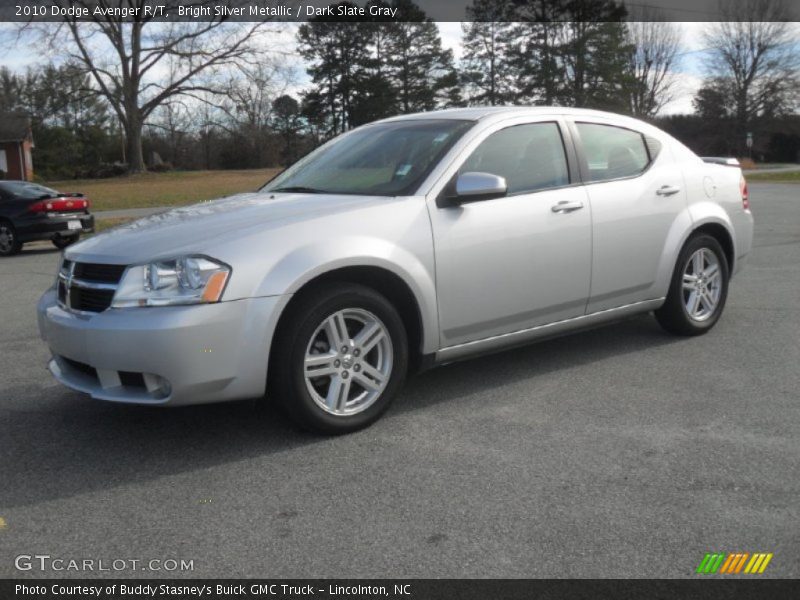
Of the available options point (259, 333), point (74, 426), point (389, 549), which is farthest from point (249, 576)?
point (74, 426)

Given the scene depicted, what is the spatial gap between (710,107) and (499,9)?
1950cm

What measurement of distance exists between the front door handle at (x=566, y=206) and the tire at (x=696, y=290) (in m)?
1.13

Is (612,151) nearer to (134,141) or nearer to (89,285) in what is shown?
(89,285)

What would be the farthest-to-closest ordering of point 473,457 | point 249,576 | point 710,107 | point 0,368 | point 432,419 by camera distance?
point 710,107, point 0,368, point 432,419, point 473,457, point 249,576

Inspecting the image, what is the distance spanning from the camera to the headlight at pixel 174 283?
3.93 m

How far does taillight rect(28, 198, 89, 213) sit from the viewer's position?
50.8 ft

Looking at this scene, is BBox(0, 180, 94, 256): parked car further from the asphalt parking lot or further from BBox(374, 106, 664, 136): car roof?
BBox(374, 106, 664, 136): car roof

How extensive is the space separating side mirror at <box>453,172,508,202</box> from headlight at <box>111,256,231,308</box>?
1.41 meters

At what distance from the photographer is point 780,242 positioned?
1240 centimetres

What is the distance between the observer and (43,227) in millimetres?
15391

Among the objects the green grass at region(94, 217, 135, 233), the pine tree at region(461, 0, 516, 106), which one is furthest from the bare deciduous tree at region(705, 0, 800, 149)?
the green grass at region(94, 217, 135, 233)

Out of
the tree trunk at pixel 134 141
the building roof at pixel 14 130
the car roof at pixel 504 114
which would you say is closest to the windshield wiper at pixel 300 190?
the car roof at pixel 504 114

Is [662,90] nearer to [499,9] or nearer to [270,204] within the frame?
[499,9]

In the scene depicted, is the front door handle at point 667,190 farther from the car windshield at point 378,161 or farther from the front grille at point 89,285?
the front grille at point 89,285
